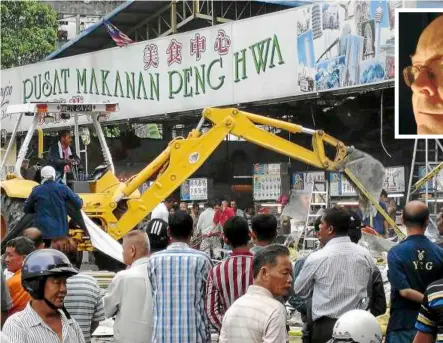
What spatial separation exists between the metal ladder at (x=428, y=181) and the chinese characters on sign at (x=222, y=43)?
5.43 meters

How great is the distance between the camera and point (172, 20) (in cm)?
3078

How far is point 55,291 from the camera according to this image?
5.72 metres

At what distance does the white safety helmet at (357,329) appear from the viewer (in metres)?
5.63

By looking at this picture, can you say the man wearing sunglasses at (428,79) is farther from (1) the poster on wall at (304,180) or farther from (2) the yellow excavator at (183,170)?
(1) the poster on wall at (304,180)

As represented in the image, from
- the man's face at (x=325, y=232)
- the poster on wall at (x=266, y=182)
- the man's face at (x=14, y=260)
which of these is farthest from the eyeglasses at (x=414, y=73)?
the man's face at (x=14, y=260)

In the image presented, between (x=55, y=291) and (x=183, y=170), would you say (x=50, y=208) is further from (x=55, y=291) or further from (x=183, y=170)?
(x=55, y=291)

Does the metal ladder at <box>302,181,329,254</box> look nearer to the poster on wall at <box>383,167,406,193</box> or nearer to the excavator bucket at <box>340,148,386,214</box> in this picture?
the poster on wall at <box>383,167,406,193</box>

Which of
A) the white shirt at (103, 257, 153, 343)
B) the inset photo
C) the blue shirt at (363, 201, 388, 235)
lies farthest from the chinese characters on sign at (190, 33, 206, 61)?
the white shirt at (103, 257, 153, 343)

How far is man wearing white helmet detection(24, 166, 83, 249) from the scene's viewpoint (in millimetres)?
13594

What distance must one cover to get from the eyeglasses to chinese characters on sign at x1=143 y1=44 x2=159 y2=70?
10451 millimetres

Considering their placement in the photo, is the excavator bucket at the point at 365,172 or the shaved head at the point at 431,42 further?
the excavator bucket at the point at 365,172

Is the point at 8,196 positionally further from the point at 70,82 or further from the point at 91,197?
the point at 70,82

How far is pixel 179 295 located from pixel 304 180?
58.2 feet

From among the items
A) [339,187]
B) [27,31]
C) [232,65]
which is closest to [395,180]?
[339,187]
